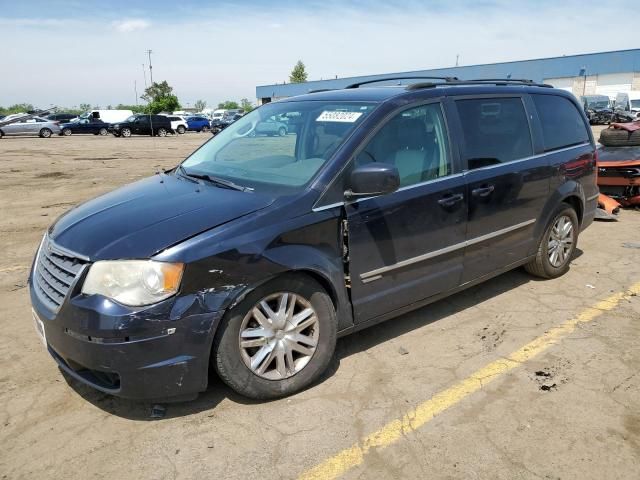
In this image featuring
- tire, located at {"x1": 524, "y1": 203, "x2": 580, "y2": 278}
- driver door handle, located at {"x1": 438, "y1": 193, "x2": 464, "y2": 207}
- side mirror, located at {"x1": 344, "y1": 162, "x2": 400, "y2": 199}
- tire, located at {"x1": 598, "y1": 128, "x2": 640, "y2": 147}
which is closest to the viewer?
side mirror, located at {"x1": 344, "y1": 162, "x2": 400, "y2": 199}

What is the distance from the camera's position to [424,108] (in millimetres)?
3818

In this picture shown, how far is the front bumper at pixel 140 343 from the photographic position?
266 centimetres

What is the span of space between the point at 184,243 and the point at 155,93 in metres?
66.8

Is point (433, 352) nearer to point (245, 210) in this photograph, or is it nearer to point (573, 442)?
point (573, 442)

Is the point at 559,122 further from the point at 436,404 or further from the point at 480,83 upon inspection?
the point at 436,404

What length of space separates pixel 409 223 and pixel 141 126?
122 feet

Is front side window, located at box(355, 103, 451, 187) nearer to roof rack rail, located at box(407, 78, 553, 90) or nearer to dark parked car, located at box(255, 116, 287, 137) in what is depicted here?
roof rack rail, located at box(407, 78, 553, 90)

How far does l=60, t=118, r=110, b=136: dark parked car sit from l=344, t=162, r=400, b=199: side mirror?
39602 millimetres

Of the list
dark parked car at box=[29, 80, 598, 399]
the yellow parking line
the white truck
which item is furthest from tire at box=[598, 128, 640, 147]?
the white truck

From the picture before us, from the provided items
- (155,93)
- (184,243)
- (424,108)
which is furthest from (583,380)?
(155,93)

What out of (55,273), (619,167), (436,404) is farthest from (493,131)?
(619,167)

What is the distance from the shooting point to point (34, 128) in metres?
34.6

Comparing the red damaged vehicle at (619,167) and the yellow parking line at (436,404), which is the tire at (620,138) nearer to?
the red damaged vehicle at (619,167)

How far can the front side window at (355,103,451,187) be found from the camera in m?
3.53
